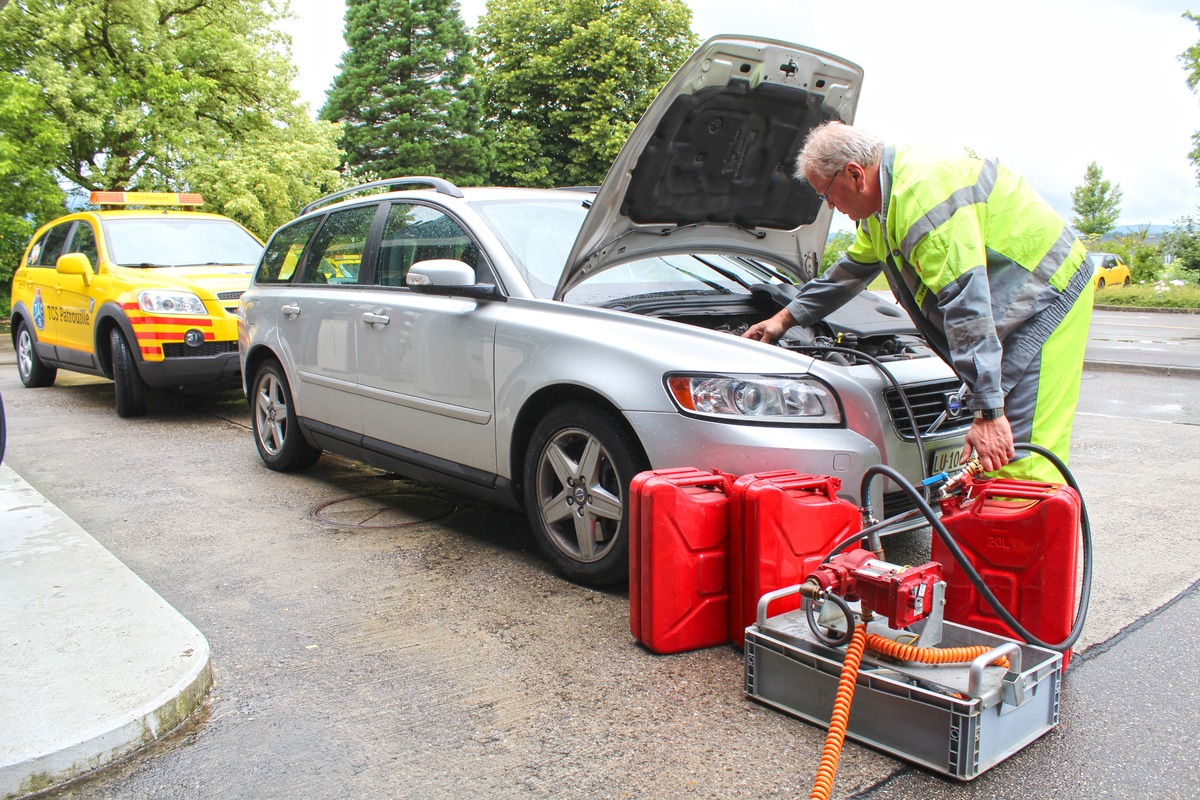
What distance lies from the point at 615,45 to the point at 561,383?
43.7m

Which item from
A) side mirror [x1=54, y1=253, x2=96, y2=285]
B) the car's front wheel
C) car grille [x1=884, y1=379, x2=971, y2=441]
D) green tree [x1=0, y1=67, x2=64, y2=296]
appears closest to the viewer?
car grille [x1=884, y1=379, x2=971, y2=441]

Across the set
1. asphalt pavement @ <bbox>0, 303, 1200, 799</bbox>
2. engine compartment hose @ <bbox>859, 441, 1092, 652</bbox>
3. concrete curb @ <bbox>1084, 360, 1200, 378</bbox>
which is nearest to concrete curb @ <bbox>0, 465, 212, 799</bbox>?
asphalt pavement @ <bbox>0, 303, 1200, 799</bbox>

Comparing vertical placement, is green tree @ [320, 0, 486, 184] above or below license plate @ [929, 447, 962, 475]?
above

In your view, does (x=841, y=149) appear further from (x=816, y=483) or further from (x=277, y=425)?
(x=277, y=425)

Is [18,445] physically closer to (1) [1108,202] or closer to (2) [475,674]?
(2) [475,674]

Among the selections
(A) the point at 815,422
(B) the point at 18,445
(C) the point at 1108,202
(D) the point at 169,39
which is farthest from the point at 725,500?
(C) the point at 1108,202

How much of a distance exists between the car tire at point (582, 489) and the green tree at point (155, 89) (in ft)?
62.6

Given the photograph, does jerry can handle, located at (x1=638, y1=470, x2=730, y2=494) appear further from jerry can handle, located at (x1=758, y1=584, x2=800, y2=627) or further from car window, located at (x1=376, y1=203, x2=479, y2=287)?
car window, located at (x1=376, y1=203, x2=479, y2=287)

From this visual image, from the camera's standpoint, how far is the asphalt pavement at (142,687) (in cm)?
260

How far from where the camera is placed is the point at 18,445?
24.5 ft

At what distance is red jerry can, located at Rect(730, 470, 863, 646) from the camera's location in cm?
320

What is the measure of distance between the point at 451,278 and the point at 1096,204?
61815 mm

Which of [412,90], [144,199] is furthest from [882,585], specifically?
[412,90]

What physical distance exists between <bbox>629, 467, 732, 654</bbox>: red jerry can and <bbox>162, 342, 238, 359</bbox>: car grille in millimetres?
6072
